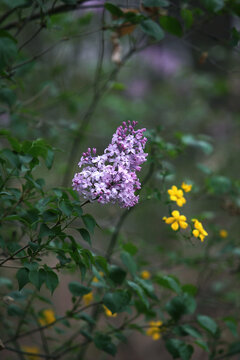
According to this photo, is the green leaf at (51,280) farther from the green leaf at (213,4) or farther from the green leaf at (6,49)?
the green leaf at (213,4)

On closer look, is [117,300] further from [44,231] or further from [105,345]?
[44,231]

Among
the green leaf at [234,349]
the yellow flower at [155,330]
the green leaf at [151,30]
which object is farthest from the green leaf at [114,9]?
the green leaf at [234,349]

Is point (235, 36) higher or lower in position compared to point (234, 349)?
higher

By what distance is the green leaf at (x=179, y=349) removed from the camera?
3.42ft

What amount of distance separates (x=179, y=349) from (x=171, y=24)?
38.4 inches

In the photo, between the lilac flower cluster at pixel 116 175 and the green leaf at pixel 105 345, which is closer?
the lilac flower cluster at pixel 116 175

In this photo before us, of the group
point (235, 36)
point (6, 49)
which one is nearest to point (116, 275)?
point (6, 49)

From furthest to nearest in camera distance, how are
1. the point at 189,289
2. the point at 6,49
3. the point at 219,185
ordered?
the point at 219,185
the point at 189,289
the point at 6,49

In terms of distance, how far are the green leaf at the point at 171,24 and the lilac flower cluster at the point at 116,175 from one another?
554mm

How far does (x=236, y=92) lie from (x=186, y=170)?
2.81 feet

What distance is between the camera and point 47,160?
2.97 feet

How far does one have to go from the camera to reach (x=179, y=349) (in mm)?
1052

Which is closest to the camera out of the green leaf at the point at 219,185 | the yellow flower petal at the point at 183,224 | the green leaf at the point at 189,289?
the yellow flower petal at the point at 183,224

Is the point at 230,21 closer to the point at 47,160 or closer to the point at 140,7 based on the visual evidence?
the point at 140,7
